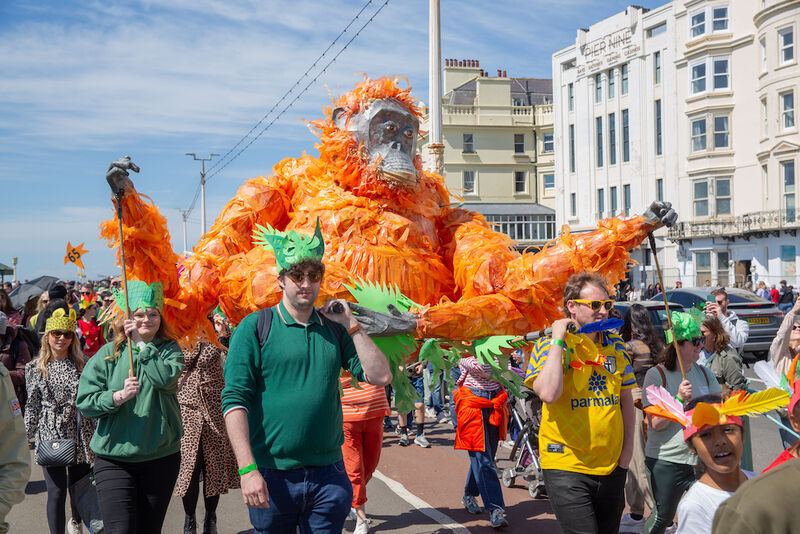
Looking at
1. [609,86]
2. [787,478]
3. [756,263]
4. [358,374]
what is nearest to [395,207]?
[358,374]

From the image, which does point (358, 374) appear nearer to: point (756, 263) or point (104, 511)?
point (104, 511)

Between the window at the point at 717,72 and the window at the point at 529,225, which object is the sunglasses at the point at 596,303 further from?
the window at the point at 529,225

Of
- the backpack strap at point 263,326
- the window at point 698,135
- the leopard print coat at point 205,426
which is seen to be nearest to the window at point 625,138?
the window at point 698,135

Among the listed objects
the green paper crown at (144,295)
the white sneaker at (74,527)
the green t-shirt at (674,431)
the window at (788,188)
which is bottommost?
the white sneaker at (74,527)

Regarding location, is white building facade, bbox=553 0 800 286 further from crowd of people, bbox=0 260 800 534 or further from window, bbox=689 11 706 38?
crowd of people, bbox=0 260 800 534

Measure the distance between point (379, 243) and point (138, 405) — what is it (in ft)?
4.85

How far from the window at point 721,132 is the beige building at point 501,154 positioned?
45.5ft

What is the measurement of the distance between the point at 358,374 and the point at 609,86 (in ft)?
103

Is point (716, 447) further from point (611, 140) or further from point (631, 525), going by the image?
point (611, 140)

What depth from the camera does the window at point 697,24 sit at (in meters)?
27.5

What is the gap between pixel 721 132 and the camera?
27.5m

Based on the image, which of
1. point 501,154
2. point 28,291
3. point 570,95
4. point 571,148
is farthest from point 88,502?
point 501,154

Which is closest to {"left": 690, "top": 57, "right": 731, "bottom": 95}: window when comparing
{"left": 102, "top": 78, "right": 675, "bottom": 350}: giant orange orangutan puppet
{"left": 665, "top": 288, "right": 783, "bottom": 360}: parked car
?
{"left": 665, "top": 288, "right": 783, "bottom": 360}: parked car

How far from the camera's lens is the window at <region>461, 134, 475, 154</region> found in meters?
41.3
